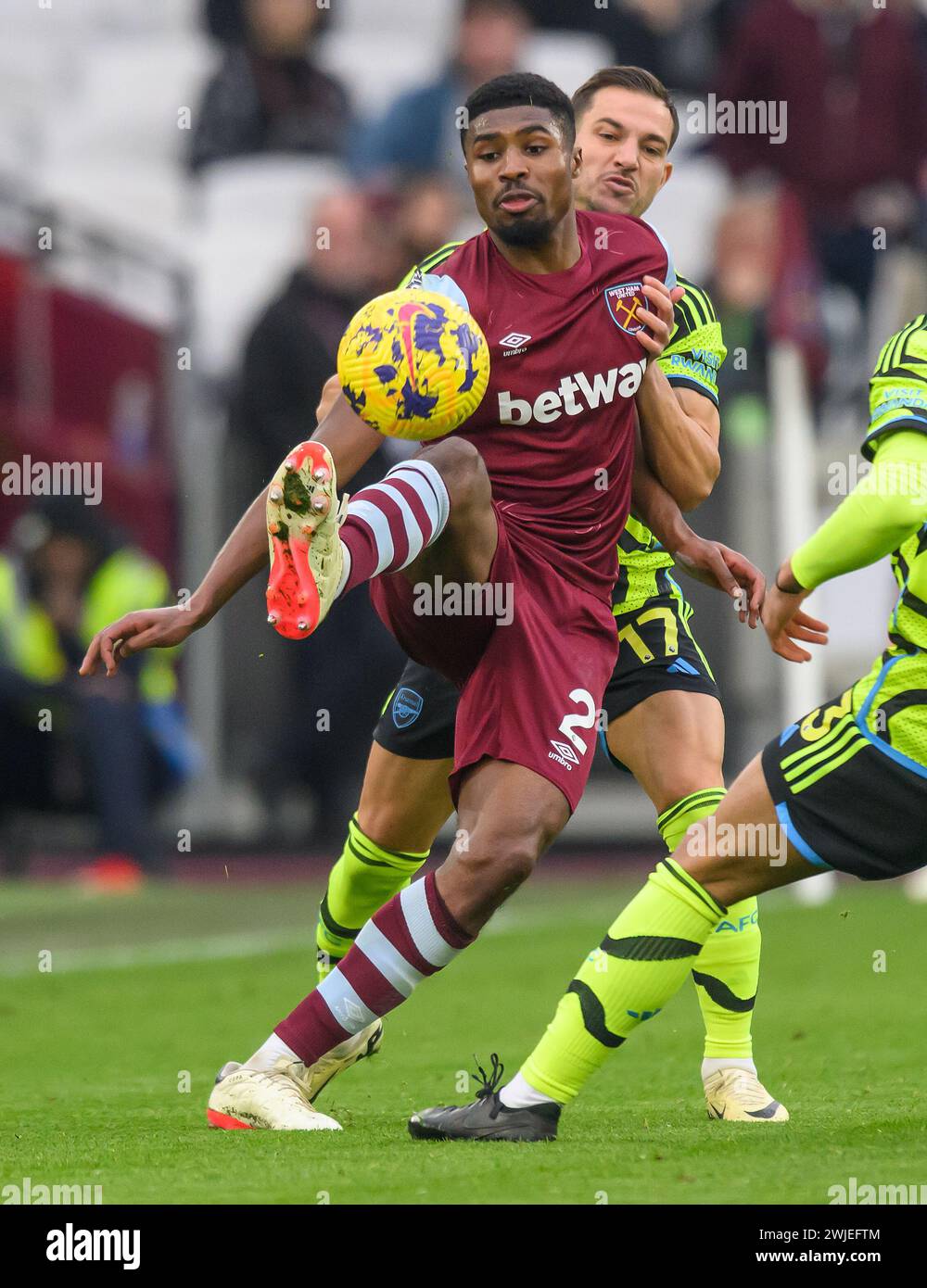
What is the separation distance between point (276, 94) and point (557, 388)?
410 inches

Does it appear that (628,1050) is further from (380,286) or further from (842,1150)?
(380,286)

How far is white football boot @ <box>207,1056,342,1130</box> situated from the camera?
4371 mm

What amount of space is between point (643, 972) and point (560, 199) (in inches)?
63.7

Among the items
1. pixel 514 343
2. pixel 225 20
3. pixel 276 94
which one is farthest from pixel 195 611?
pixel 225 20

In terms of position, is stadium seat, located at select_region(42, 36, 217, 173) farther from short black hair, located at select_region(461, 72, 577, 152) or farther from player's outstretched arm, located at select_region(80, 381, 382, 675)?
player's outstretched arm, located at select_region(80, 381, 382, 675)

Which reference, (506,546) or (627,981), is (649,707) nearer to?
(506,546)

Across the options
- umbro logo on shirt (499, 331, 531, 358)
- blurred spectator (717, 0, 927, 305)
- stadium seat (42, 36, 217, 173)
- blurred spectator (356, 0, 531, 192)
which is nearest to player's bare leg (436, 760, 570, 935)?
umbro logo on shirt (499, 331, 531, 358)

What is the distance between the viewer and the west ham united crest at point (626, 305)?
4.59 m

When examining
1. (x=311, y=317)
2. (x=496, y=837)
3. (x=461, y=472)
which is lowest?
(x=496, y=837)

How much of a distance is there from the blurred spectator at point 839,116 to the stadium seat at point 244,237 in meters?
2.79

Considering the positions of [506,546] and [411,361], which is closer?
[411,361]

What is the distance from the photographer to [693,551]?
190 inches

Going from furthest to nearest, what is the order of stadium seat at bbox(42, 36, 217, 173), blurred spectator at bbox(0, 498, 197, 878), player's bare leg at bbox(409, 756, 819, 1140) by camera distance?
stadium seat at bbox(42, 36, 217, 173) < blurred spectator at bbox(0, 498, 197, 878) < player's bare leg at bbox(409, 756, 819, 1140)

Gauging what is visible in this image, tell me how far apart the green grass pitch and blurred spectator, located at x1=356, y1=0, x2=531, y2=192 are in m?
5.02
